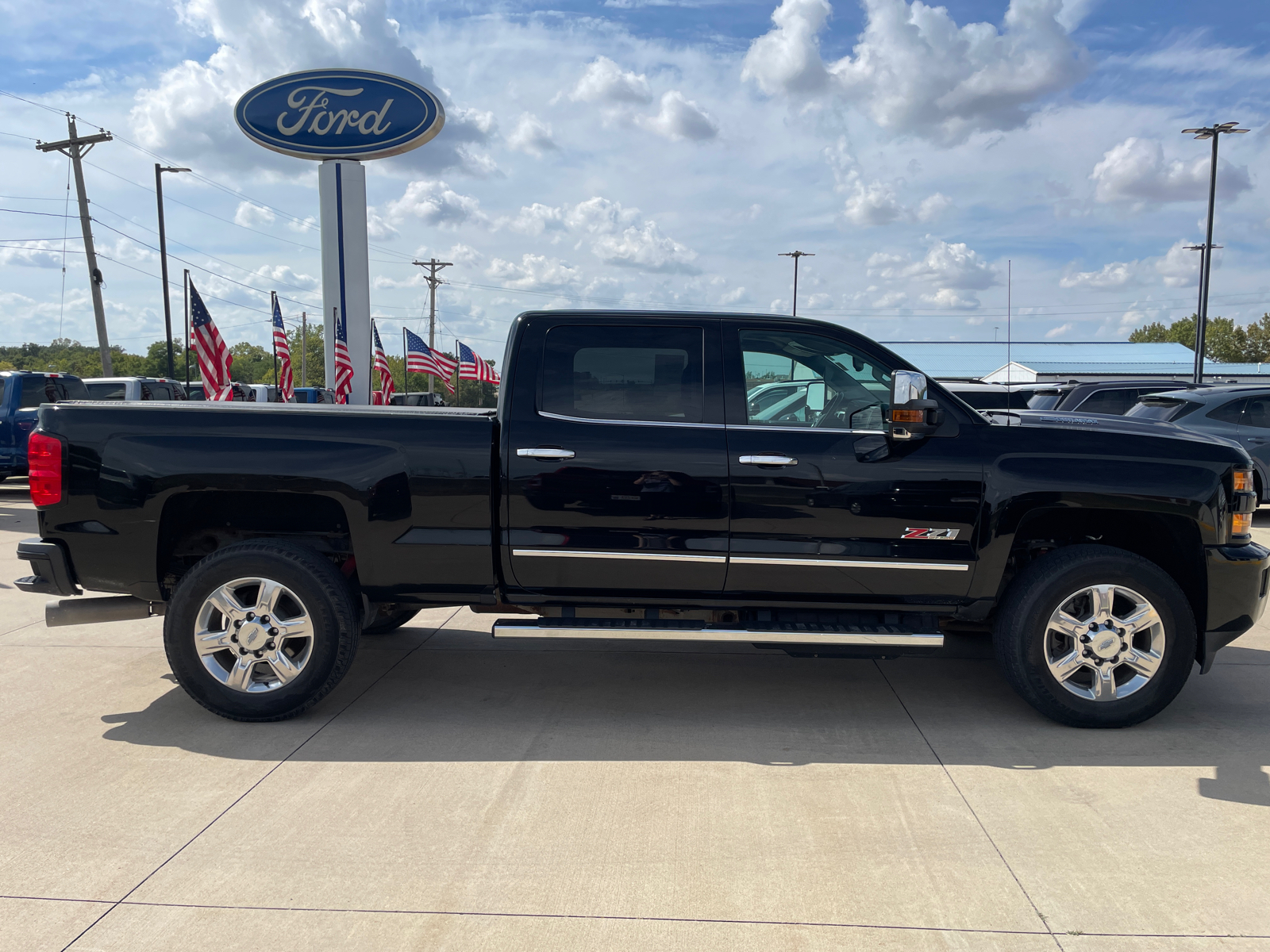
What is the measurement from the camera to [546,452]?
14.6 feet

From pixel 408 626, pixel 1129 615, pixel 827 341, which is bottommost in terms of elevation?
pixel 408 626

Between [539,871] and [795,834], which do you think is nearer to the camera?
[539,871]

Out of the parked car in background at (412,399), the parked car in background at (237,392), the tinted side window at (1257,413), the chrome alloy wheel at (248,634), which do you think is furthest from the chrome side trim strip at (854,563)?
the parked car in background at (412,399)

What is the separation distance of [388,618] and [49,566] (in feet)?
5.83

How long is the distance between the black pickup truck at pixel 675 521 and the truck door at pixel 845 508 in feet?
0.04

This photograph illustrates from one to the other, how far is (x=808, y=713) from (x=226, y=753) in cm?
273

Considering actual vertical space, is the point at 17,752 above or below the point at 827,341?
below

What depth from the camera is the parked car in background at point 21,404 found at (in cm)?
1409

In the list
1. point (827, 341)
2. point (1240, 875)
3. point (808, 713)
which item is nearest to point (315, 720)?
point (808, 713)

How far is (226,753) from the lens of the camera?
165 inches

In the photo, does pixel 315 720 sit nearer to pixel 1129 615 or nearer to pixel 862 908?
pixel 862 908

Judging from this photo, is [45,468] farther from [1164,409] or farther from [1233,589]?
[1164,409]

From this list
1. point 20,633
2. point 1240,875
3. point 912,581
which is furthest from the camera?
point 20,633

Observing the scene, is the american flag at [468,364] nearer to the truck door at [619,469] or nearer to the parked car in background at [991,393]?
the parked car in background at [991,393]
